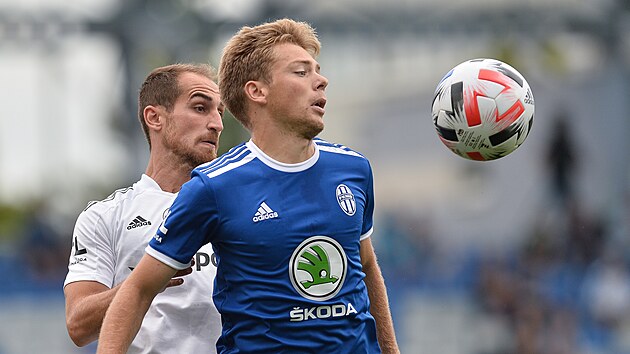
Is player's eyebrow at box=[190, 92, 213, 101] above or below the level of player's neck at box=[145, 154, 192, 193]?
above

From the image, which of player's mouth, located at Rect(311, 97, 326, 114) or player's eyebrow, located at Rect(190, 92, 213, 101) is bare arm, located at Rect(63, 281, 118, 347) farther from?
player's mouth, located at Rect(311, 97, 326, 114)

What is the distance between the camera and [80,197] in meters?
28.2

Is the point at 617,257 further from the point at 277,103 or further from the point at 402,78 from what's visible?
the point at 402,78

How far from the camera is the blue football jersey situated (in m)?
4.90

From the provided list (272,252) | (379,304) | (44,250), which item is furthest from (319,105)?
(44,250)

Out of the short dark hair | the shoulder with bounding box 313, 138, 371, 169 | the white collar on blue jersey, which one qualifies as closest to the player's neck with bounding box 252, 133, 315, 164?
the white collar on blue jersey

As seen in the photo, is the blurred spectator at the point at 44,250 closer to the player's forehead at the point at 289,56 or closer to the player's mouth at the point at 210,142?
the player's mouth at the point at 210,142

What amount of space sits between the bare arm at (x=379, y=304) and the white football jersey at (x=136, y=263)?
2.68 feet

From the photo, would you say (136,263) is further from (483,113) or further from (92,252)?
(483,113)

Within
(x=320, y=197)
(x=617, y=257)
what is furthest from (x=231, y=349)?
(x=617, y=257)

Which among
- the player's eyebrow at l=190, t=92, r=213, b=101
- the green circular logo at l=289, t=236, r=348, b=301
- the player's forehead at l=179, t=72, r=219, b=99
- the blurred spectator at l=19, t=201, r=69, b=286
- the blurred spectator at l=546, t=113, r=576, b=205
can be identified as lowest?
the blurred spectator at l=19, t=201, r=69, b=286

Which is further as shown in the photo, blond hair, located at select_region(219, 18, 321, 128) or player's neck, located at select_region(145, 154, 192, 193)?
player's neck, located at select_region(145, 154, 192, 193)

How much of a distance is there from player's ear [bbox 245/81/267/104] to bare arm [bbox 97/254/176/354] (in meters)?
0.85

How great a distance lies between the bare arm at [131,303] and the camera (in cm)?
489
